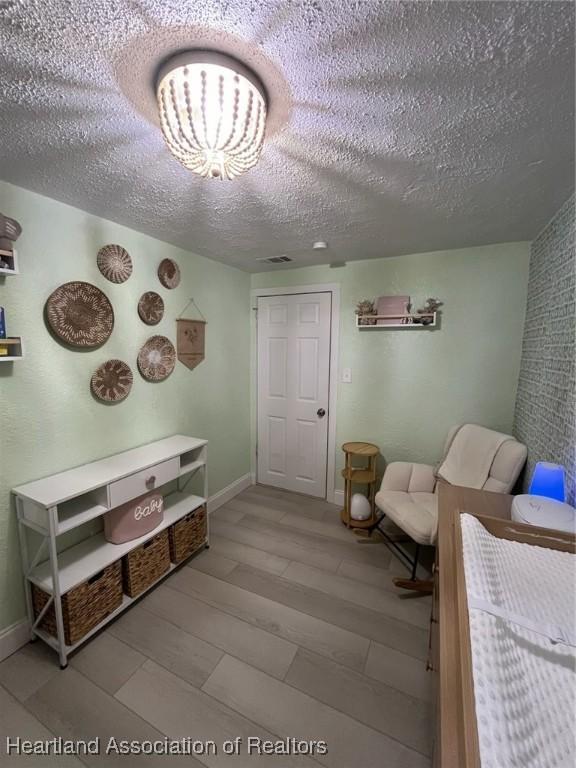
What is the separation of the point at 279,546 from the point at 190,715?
1.13m

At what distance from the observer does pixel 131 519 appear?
1.78 metres

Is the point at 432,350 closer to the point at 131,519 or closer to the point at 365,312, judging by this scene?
the point at 365,312

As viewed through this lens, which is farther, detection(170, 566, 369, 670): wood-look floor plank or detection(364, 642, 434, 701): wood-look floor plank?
detection(170, 566, 369, 670): wood-look floor plank

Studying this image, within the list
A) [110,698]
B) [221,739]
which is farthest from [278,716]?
[110,698]

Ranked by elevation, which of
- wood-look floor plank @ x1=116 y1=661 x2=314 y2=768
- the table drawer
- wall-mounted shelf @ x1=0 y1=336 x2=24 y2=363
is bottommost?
wood-look floor plank @ x1=116 y1=661 x2=314 y2=768

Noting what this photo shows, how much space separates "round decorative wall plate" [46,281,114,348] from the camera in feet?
5.24

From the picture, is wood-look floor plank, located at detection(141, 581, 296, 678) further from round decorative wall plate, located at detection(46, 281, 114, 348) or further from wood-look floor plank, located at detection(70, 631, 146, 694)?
round decorative wall plate, located at detection(46, 281, 114, 348)

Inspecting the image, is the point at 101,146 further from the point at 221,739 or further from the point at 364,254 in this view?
the point at 221,739

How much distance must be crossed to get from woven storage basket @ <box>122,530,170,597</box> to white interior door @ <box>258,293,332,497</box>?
1.47 m

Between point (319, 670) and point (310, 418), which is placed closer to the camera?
point (319, 670)

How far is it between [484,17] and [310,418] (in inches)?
104

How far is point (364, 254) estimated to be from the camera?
2.50 metres

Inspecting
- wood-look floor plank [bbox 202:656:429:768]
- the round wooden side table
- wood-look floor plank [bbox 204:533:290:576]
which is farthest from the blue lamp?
wood-look floor plank [bbox 204:533:290:576]

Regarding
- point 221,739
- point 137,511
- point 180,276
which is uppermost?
point 180,276
